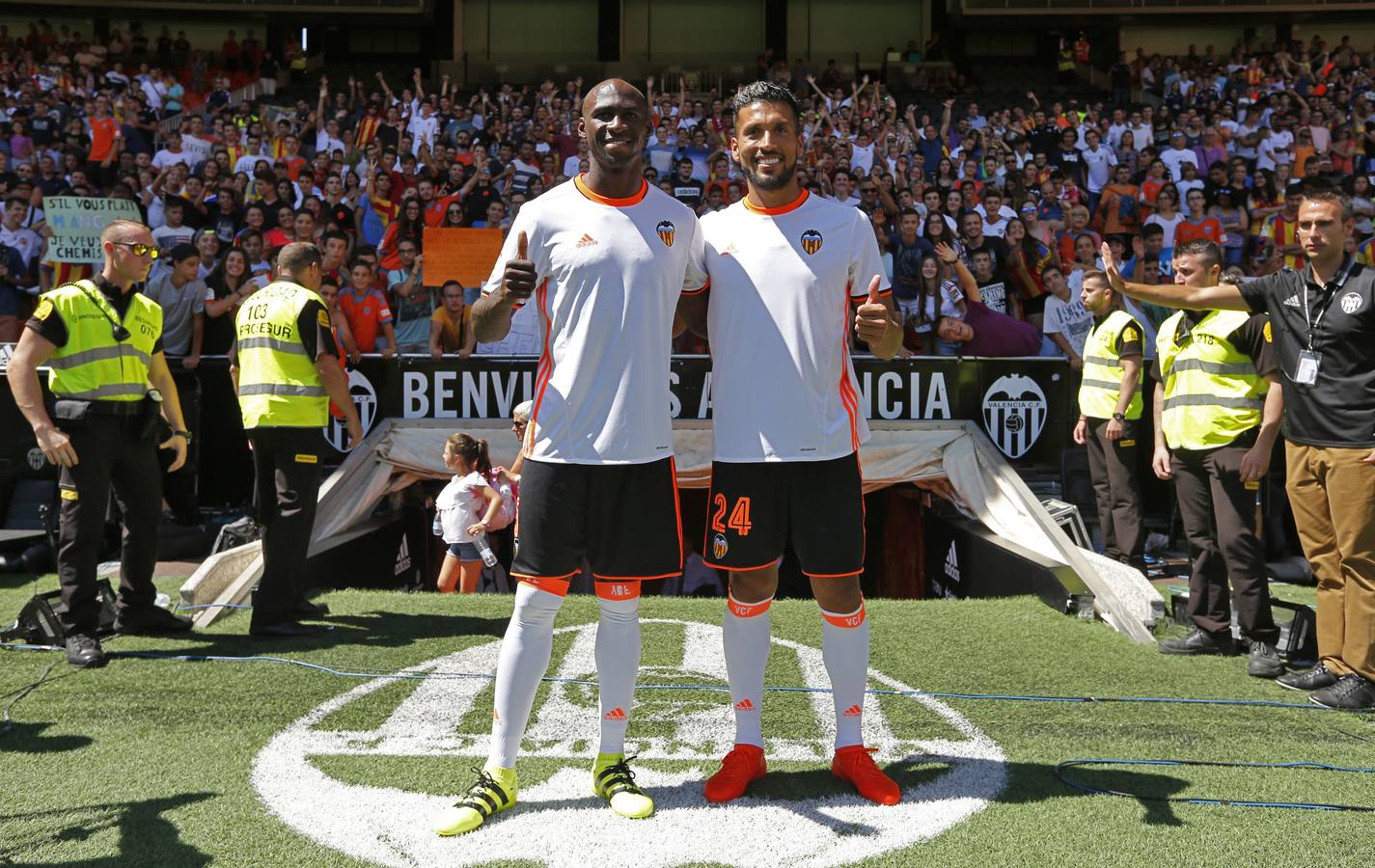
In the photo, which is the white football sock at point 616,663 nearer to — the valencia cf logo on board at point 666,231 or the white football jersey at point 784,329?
the white football jersey at point 784,329

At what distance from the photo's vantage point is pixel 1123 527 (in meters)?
7.84

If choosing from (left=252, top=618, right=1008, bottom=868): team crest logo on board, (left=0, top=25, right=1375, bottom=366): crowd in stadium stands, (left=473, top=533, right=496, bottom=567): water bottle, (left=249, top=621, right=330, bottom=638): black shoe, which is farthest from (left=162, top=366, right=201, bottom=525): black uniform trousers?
(left=252, top=618, right=1008, bottom=868): team crest logo on board

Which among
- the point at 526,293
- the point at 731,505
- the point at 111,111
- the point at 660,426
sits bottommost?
the point at 731,505

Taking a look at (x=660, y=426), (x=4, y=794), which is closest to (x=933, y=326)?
(x=660, y=426)

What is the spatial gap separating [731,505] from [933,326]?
6835 millimetres

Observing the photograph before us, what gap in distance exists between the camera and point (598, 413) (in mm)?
3303

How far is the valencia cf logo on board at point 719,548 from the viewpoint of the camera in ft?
11.5

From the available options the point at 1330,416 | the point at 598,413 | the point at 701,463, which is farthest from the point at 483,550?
the point at 1330,416

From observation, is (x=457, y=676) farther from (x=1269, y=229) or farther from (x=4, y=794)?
A: (x=1269, y=229)

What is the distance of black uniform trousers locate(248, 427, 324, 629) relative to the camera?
18.7 ft

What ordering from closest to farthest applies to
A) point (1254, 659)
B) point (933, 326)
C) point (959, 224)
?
point (1254, 659) < point (933, 326) < point (959, 224)

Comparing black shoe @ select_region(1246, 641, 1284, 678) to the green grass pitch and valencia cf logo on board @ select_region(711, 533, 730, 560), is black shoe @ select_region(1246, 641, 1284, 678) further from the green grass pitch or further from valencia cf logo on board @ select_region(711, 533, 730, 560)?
valencia cf logo on board @ select_region(711, 533, 730, 560)

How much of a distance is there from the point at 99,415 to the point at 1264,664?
5673 mm

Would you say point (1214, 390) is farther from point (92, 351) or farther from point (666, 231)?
point (92, 351)
